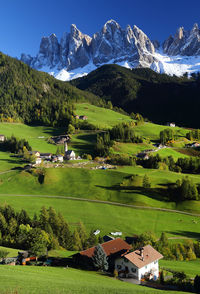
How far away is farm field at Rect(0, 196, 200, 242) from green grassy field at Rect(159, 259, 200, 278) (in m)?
13.8

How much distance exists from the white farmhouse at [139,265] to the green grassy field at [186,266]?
4064mm

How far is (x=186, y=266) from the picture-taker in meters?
51.3

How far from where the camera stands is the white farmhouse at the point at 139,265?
46266mm

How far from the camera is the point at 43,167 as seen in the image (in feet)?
393

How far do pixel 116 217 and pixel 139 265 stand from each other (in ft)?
111

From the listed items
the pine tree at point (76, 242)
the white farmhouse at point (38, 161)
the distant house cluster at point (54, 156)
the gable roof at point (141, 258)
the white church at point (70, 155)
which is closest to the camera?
the gable roof at point (141, 258)

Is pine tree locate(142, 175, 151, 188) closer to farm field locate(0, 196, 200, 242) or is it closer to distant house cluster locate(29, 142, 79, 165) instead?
farm field locate(0, 196, 200, 242)

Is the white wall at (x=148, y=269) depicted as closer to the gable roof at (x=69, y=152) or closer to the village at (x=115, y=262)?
the village at (x=115, y=262)

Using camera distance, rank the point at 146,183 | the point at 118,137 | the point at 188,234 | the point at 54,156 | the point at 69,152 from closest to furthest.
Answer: the point at 188,234, the point at 146,183, the point at 54,156, the point at 69,152, the point at 118,137

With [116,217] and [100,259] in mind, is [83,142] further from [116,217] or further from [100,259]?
[100,259]

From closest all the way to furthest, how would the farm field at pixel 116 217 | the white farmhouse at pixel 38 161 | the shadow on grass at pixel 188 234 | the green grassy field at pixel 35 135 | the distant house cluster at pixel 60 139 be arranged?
the shadow on grass at pixel 188 234, the farm field at pixel 116 217, the white farmhouse at pixel 38 161, the green grassy field at pixel 35 135, the distant house cluster at pixel 60 139

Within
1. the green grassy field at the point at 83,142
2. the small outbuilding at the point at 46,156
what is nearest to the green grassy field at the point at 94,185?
the small outbuilding at the point at 46,156

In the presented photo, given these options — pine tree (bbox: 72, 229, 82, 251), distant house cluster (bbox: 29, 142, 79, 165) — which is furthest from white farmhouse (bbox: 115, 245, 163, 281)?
distant house cluster (bbox: 29, 142, 79, 165)

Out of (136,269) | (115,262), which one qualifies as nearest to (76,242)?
(115,262)
